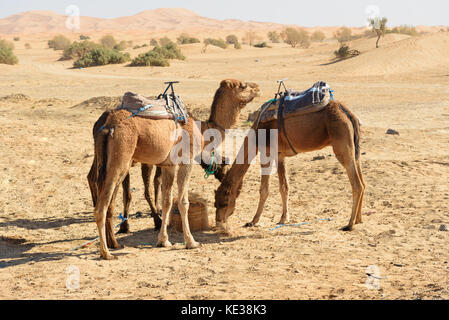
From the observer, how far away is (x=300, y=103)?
7.62m

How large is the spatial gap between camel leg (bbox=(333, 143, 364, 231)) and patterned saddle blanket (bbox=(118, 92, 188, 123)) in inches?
91.7

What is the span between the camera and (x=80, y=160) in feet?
40.8

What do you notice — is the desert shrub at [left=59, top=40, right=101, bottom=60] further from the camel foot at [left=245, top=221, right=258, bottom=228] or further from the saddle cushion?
the saddle cushion

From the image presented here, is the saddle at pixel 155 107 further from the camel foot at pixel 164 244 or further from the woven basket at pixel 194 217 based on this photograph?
the camel foot at pixel 164 244

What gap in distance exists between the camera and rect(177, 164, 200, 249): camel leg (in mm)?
6934

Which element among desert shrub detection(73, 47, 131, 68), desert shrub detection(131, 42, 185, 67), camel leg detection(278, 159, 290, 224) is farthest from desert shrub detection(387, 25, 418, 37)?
camel leg detection(278, 159, 290, 224)

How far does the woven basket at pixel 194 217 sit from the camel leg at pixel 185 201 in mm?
601

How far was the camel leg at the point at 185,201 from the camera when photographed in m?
6.93

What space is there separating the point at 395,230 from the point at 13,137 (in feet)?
34.5

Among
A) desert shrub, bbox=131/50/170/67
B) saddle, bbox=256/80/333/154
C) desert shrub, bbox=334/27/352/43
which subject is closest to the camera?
saddle, bbox=256/80/333/154

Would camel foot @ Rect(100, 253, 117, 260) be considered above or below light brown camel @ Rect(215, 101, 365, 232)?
below

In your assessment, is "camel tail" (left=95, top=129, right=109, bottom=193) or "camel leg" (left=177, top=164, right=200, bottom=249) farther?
"camel leg" (left=177, top=164, right=200, bottom=249)
